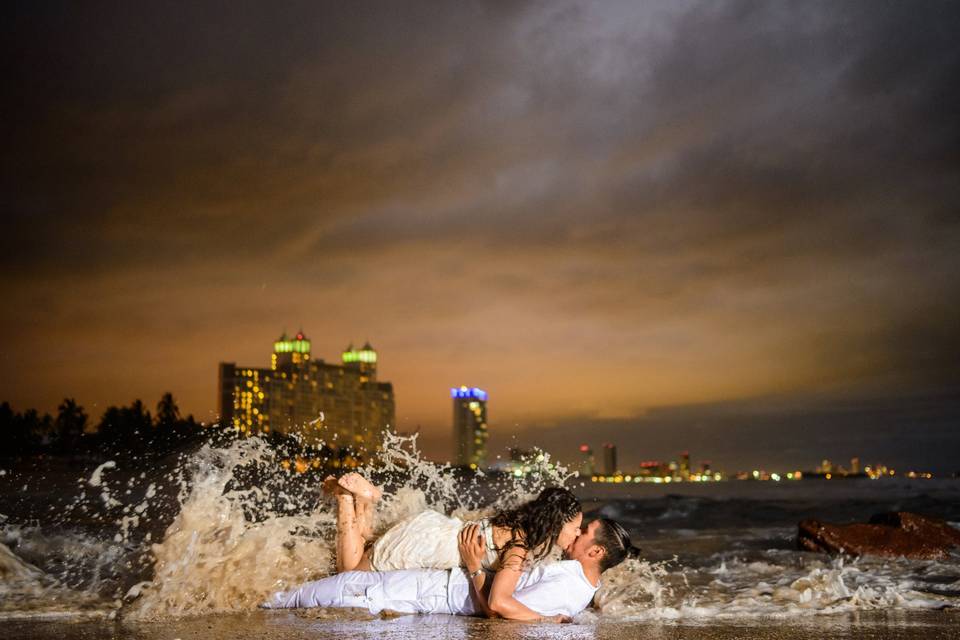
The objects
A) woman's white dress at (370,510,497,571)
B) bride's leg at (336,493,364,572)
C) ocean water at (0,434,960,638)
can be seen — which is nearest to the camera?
ocean water at (0,434,960,638)

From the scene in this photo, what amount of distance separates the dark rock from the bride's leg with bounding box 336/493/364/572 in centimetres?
977

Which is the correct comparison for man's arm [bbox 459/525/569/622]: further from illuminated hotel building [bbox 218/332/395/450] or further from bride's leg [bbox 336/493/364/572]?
illuminated hotel building [bbox 218/332/395/450]

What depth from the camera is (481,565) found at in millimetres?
6254

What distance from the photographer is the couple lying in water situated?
6.07m

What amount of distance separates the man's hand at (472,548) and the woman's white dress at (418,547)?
198 mm

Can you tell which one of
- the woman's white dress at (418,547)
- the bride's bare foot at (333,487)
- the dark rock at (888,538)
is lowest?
the dark rock at (888,538)

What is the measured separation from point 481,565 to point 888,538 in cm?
993

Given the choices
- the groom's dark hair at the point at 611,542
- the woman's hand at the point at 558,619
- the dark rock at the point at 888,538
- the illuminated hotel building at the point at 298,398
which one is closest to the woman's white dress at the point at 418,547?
the woman's hand at the point at 558,619

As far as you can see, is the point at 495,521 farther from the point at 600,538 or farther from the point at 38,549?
the point at 38,549

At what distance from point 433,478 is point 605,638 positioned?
149 inches

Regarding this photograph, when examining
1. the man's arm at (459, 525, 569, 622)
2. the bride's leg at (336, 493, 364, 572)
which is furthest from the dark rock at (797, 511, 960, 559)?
the bride's leg at (336, 493, 364, 572)

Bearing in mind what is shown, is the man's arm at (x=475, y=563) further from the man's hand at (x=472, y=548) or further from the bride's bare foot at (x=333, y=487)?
the bride's bare foot at (x=333, y=487)

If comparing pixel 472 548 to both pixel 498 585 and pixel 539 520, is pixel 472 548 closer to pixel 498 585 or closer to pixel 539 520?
pixel 498 585

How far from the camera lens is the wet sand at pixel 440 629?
5305mm
